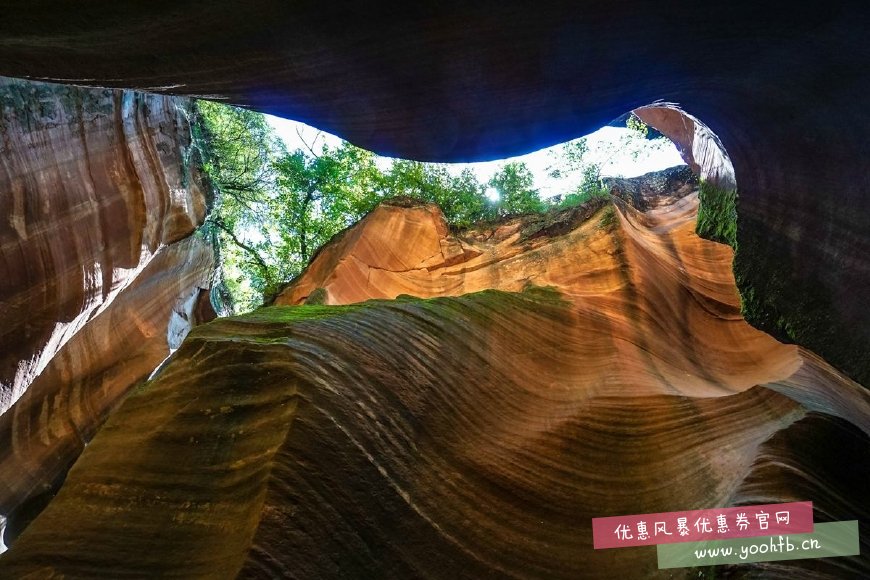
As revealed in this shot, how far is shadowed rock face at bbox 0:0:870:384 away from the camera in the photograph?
2.95 metres

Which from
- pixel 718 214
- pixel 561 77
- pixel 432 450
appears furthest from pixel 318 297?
pixel 718 214

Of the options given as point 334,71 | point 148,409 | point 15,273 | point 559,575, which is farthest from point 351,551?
point 15,273

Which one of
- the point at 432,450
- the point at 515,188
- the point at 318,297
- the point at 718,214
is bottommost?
the point at 432,450

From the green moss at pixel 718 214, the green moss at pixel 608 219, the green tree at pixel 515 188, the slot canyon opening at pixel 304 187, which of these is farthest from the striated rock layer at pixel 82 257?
the green moss at pixel 718 214

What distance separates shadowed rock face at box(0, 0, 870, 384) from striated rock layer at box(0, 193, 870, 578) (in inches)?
52.0

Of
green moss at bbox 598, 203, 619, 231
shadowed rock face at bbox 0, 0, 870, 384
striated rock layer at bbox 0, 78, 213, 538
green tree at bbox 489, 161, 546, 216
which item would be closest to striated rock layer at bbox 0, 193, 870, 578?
shadowed rock face at bbox 0, 0, 870, 384

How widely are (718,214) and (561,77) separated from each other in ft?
8.22

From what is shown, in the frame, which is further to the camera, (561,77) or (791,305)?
(791,305)

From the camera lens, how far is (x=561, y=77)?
11.8ft

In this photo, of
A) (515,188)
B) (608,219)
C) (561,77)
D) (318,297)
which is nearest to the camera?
(561,77)

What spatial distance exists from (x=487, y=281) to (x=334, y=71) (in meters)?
5.97

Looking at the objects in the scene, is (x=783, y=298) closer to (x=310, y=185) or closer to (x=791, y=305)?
(x=791, y=305)

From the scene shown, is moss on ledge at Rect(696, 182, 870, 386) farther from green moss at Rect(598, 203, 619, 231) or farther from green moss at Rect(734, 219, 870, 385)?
green moss at Rect(598, 203, 619, 231)

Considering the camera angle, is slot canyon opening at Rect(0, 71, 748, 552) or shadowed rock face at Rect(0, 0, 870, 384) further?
slot canyon opening at Rect(0, 71, 748, 552)
